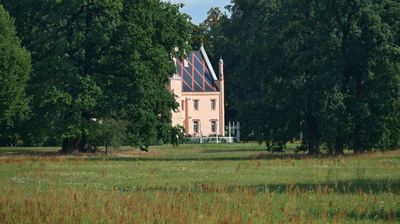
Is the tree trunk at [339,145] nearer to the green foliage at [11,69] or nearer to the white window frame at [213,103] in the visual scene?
the green foliage at [11,69]

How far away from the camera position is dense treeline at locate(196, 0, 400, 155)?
49.8 metres

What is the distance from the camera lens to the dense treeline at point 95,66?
54.8m

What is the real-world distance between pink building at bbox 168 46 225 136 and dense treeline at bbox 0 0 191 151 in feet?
178

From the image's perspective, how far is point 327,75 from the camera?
50.2 meters

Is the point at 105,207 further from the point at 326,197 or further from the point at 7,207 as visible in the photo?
the point at 326,197

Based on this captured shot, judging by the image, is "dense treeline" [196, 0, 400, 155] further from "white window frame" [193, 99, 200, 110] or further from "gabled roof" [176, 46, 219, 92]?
"white window frame" [193, 99, 200, 110]

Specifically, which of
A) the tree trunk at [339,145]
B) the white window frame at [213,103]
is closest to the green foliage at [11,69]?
the tree trunk at [339,145]

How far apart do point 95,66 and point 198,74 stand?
5783 cm

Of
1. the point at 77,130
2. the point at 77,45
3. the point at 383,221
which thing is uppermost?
the point at 77,45

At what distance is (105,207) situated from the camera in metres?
16.5

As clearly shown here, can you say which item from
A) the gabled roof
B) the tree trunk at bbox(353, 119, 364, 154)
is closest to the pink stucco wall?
the gabled roof

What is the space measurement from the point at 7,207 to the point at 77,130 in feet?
125

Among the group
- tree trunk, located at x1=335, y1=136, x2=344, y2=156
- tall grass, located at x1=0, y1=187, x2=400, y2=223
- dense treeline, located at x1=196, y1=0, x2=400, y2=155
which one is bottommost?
tall grass, located at x1=0, y1=187, x2=400, y2=223

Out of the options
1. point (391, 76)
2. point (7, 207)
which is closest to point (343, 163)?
point (391, 76)
